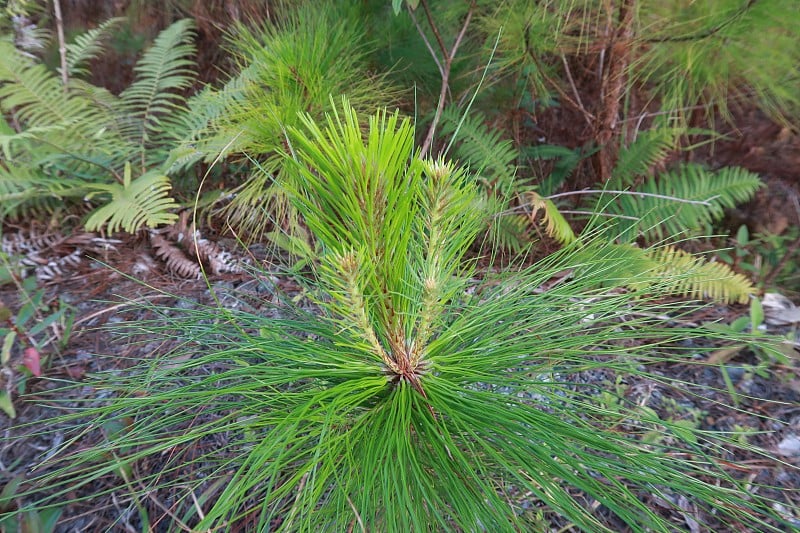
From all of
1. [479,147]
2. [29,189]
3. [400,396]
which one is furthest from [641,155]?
[29,189]

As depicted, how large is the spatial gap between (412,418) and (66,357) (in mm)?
1359

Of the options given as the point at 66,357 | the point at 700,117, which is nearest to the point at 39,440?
the point at 66,357

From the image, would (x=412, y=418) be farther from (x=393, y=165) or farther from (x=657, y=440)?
(x=657, y=440)

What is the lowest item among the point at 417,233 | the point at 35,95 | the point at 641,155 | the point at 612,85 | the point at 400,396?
the point at 400,396

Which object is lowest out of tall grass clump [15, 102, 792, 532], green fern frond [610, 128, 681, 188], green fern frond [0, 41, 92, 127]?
tall grass clump [15, 102, 792, 532]

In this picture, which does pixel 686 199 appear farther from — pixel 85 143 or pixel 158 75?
pixel 85 143

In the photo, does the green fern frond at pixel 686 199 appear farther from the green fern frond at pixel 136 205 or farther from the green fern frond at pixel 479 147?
the green fern frond at pixel 136 205

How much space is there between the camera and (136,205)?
1.99 m

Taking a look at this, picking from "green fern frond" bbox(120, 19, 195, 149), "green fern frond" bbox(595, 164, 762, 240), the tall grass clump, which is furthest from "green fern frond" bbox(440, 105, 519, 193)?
"green fern frond" bbox(120, 19, 195, 149)

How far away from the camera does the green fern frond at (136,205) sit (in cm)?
194

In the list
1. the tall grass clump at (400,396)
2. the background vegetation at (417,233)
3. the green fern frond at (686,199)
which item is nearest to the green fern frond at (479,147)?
the background vegetation at (417,233)

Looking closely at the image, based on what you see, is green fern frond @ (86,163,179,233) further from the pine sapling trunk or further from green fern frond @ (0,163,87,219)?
the pine sapling trunk

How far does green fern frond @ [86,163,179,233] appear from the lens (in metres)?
1.94

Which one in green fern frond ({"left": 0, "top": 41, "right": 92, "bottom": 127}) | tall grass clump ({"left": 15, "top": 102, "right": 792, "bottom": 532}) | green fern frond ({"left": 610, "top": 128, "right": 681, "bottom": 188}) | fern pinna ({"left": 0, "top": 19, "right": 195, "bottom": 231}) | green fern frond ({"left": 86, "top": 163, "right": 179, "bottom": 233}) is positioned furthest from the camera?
green fern frond ({"left": 0, "top": 41, "right": 92, "bottom": 127})
